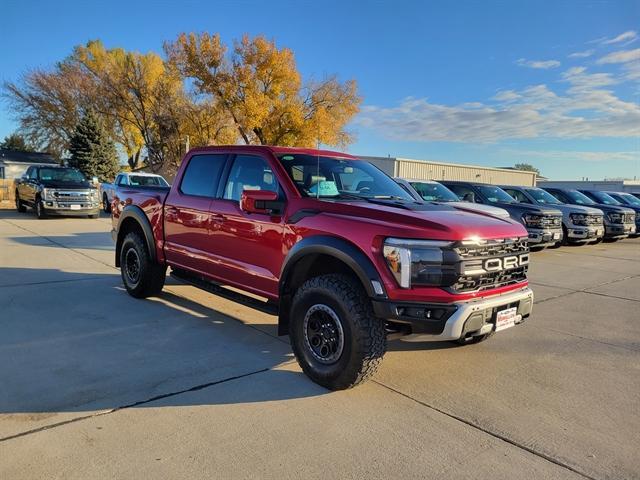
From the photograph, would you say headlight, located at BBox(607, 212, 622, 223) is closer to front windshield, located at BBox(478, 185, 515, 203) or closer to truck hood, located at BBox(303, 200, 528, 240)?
front windshield, located at BBox(478, 185, 515, 203)

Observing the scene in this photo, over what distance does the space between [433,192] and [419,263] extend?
962cm

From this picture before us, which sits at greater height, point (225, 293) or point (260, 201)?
point (260, 201)

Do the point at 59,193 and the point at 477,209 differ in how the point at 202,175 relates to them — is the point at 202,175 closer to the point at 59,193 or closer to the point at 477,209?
the point at 477,209

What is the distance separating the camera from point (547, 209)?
42.4 feet

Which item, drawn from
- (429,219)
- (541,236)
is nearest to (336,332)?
(429,219)

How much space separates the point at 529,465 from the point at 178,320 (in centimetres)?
397

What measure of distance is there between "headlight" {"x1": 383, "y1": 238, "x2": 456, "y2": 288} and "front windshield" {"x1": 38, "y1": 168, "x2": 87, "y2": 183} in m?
17.4

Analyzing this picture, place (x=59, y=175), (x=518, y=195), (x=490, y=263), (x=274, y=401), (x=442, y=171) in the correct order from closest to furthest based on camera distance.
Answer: (x=274, y=401) < (x=490, y=263) < (x=518, y=195) < (x=59, y=175) < (x=442, y=171)

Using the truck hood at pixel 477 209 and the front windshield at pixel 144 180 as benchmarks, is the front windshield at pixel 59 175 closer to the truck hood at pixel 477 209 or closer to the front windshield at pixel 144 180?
the front windshield at pixel 144 180

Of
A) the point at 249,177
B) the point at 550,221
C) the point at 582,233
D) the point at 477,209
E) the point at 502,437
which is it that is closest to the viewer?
the point at 502,437

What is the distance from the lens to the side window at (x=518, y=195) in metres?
14.5

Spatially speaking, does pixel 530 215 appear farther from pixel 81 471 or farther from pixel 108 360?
pixel 81 471

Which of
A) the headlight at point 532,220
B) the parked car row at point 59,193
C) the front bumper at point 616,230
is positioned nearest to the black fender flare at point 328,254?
the headlight at point 532,220

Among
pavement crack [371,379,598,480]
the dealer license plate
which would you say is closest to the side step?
pavement crack [371,379,598,480]
